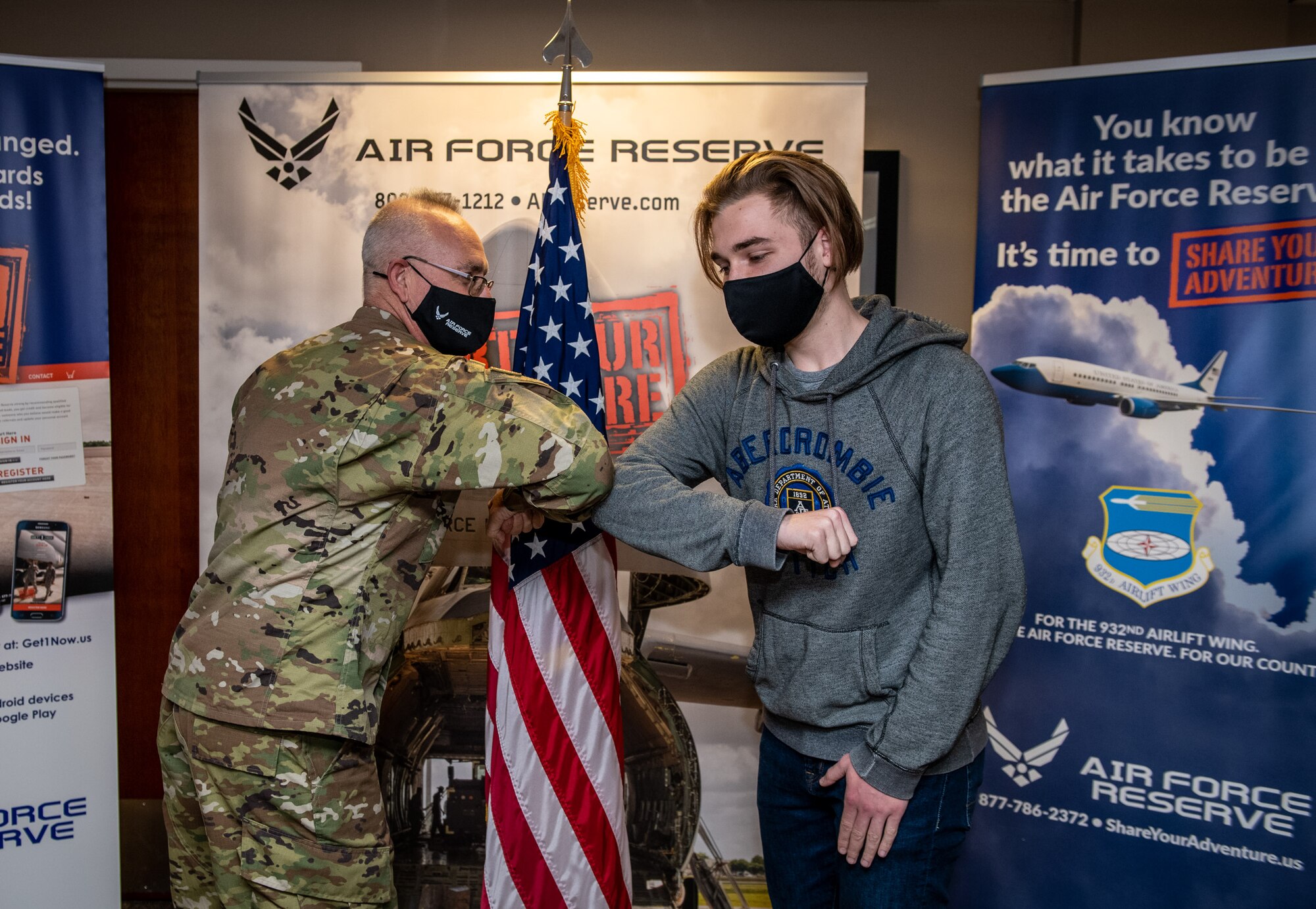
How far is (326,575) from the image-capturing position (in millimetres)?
1688

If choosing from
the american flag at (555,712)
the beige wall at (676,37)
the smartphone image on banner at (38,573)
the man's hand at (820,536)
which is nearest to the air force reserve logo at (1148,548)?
the beige wall at (676,37)

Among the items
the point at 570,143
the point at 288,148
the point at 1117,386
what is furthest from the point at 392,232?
the point at 1117,386

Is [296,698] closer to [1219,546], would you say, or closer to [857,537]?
[857,537]

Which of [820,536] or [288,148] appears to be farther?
[288,148]

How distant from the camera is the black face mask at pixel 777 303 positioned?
148cm

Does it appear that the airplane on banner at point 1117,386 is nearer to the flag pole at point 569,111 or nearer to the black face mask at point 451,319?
the flag pole at point 569,111

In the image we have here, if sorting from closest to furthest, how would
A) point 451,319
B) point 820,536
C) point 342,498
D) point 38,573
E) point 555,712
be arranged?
point 820,536 → point 342,498 → point 451,319 → point 555,712 → point 38,573

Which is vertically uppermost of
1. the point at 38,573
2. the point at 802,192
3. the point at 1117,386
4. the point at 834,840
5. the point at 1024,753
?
the point at 802,192

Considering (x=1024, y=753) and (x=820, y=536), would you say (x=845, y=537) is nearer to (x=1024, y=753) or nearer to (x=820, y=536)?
(x=820, y=536)

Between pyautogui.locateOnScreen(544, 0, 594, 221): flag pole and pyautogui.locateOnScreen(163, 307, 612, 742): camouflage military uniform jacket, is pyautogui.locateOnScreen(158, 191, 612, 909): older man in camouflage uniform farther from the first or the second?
pyautogui.locateOnScreen(544, 0, 594, 221): flag pole

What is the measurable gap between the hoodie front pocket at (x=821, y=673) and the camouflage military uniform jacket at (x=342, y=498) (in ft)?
1.34

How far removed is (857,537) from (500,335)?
1.48 m

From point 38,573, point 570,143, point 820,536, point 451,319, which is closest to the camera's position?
point 820,536

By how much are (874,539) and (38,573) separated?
2335mm
